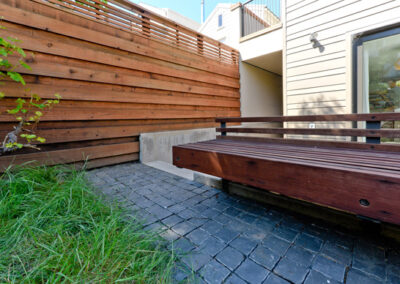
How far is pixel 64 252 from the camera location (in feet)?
3.33

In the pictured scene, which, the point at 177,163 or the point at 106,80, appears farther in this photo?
the point at 106,80

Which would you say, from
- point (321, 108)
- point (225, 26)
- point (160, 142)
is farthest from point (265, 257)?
point (225, 26)

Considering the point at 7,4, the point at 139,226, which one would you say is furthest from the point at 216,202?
the point at 7,4

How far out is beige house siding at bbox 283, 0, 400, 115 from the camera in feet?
10.00

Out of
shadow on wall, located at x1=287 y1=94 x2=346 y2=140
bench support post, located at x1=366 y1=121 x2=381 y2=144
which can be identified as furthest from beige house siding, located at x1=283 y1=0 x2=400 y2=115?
bench support post, located at x1=366 y1=121 x2=381 y2=144

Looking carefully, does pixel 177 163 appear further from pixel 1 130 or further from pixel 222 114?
pixel 222 114

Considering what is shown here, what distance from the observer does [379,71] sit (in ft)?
9.83

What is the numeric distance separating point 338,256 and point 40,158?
118 inches

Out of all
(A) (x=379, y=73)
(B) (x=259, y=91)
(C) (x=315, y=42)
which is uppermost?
(C) (x=315, y=42)

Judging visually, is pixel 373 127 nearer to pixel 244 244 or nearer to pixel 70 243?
pixel 244 244

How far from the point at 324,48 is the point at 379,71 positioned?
915mm

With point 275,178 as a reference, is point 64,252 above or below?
below

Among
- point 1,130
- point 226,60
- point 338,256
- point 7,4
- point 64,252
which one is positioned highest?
point 226,60

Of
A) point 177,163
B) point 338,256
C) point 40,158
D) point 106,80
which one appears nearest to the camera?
point 338,256
